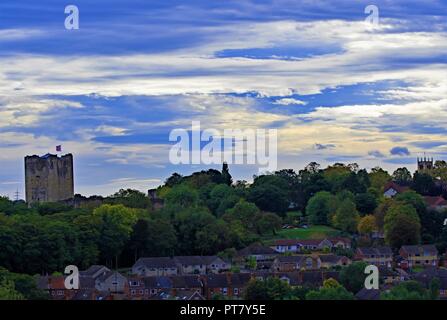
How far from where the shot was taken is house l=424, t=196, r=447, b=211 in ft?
234

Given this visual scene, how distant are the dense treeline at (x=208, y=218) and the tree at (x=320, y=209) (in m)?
0.07

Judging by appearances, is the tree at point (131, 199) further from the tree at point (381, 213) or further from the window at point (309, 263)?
the window at point (309, 263)

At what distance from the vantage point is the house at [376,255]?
2055 inches

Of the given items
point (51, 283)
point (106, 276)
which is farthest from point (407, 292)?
point (106, 276)

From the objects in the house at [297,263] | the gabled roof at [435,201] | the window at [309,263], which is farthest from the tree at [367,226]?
the window at [309,263]

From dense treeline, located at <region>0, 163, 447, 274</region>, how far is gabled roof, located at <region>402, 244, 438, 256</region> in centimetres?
316

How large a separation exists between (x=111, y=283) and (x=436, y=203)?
36.6 meters

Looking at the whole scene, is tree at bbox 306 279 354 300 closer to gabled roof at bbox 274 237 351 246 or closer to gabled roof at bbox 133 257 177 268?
gabled roof at bbox 133 257 177 268

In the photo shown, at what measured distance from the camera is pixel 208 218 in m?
57.1

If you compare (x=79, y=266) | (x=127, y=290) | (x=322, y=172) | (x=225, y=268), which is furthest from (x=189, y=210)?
(x=322, y=172)

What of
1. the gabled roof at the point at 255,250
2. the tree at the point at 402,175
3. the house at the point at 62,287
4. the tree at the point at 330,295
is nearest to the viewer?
the tree at the point at 330,295
